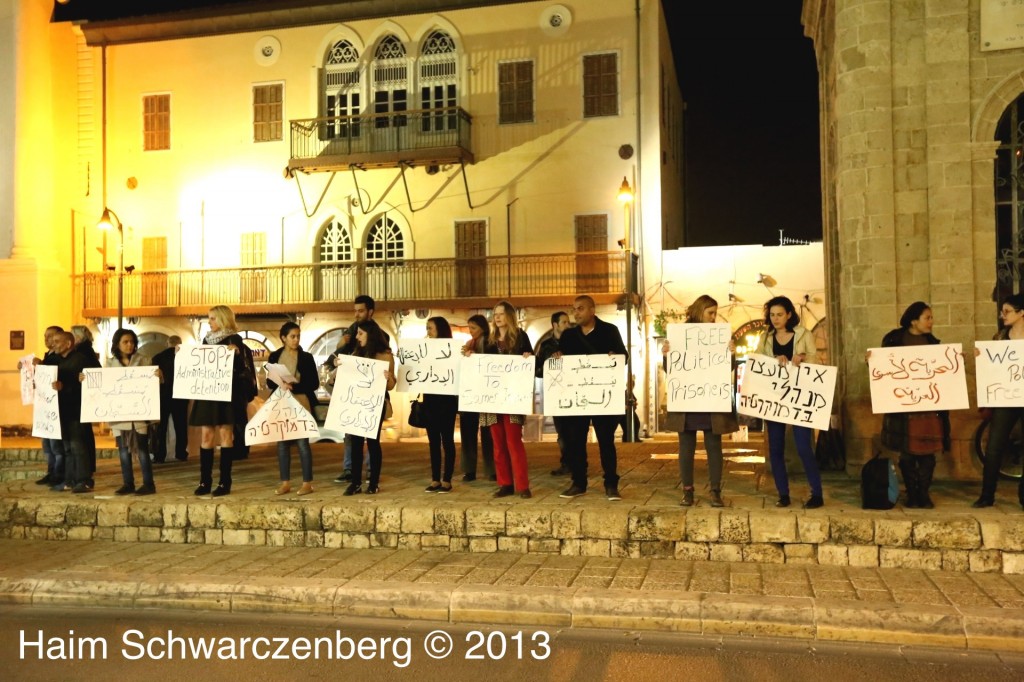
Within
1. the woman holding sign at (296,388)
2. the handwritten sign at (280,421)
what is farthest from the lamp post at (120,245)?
the handwritten sign at (280,421)

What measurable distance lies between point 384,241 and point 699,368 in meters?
19.5

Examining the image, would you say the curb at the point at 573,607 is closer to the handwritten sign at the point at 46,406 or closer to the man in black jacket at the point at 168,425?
the handwritten sign at the point at 46,406

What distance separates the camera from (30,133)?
27.1 m

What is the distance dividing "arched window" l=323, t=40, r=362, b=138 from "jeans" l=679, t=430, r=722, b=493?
809 inches

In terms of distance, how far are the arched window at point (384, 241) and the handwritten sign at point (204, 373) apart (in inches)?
667

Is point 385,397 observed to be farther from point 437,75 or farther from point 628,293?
point 437,75

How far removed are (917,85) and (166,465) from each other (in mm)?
11376

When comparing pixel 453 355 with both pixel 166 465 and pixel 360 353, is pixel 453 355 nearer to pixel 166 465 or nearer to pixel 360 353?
pixel 360 353

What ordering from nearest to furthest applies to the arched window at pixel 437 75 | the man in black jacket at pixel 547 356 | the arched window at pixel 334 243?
the man in black jacket at pixel 547 356
the arched window at pixel 437 75
the arched window at pixel 334 243

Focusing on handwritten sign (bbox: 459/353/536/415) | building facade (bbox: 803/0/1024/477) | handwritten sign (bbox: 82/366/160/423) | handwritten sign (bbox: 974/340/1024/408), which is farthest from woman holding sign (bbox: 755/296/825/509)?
handwritten sign (bbox: 82/366/160/423)

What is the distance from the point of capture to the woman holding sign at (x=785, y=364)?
8.45 m

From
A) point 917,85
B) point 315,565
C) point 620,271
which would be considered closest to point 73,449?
point 315,565

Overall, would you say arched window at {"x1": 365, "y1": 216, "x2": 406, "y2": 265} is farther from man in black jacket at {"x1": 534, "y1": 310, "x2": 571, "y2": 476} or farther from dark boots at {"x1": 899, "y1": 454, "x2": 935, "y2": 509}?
dark boots at {"x1": 899, "y1": 454, "x2": 935, "y2": 509}

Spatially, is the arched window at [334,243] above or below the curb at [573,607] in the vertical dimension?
above
